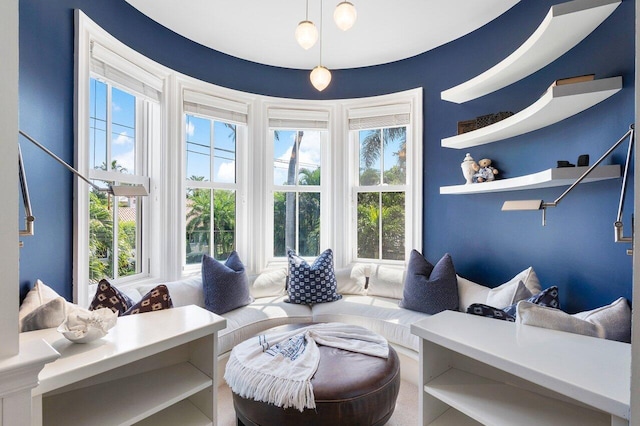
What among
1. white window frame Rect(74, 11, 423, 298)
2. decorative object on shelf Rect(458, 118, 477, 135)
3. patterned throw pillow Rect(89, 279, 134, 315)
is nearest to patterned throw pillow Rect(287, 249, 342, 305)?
white window frame Rect(74, 11, 423, 298)

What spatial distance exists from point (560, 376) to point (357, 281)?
96.5 inches

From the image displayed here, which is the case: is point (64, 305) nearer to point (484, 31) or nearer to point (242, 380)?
point (242, 380)

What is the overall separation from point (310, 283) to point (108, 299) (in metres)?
1.61

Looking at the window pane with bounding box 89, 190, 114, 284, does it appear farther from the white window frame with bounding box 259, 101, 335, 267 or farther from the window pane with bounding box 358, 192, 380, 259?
the window pane with bounding box 358, 192, 380, 259

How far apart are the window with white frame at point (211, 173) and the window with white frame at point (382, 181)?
128cm

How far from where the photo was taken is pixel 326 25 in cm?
268

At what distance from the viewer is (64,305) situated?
1.42 metres

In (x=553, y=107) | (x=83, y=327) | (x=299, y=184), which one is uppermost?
(x=553, y=107)

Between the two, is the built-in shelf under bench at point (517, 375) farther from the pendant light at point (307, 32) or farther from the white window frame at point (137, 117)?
the white window frame at point (137, 117)

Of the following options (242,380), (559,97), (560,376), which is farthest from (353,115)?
(560,376)

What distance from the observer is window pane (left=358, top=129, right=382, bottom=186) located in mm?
3564

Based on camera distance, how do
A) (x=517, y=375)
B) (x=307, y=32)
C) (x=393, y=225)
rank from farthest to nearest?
(x=393, y=225) < (x=307, y=32) < (x=517, y=375)

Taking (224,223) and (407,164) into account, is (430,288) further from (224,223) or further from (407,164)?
(224,223)

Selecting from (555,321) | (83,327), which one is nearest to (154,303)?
(83,327)
